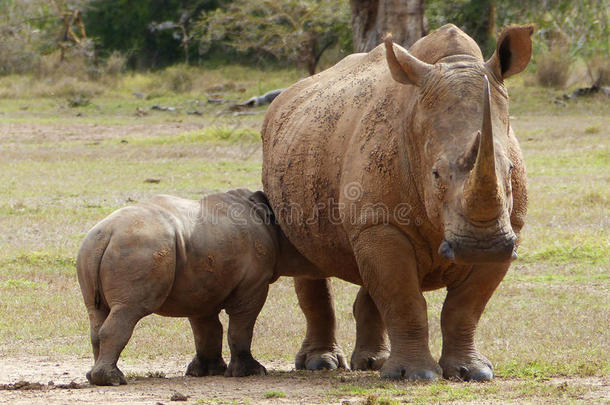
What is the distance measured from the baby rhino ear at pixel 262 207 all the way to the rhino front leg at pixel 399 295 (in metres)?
1.23

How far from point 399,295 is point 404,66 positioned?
1352 mm

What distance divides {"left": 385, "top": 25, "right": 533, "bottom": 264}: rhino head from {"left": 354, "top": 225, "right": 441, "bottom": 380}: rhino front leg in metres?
0.35

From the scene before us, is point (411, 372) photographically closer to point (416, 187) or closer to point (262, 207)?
point (416, 187)

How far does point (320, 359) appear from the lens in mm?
7789

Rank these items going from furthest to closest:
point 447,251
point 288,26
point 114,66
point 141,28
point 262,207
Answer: point 141,28 < point 114,66 < point 288,26 < point 262,207 < point 447,251

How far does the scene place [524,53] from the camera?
6.30 meters

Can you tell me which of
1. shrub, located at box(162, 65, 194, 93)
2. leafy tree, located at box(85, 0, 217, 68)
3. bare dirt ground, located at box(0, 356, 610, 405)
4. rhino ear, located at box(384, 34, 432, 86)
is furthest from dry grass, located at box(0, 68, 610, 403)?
leafy tree, located at box(85, 0, 217, 68)

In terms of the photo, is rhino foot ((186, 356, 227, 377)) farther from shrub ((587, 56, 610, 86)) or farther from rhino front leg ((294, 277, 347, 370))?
shrub ((587, 56, 610, 86))

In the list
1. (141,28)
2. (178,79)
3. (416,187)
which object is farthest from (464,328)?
(141,28)

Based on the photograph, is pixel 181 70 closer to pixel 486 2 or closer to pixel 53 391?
pixel 486 2

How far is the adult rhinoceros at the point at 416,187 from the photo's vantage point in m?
5.67

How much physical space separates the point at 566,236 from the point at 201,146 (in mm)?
9600

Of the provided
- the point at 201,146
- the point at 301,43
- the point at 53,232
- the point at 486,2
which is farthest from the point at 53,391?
the point at 301,43

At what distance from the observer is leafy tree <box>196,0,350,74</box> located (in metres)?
31.7
